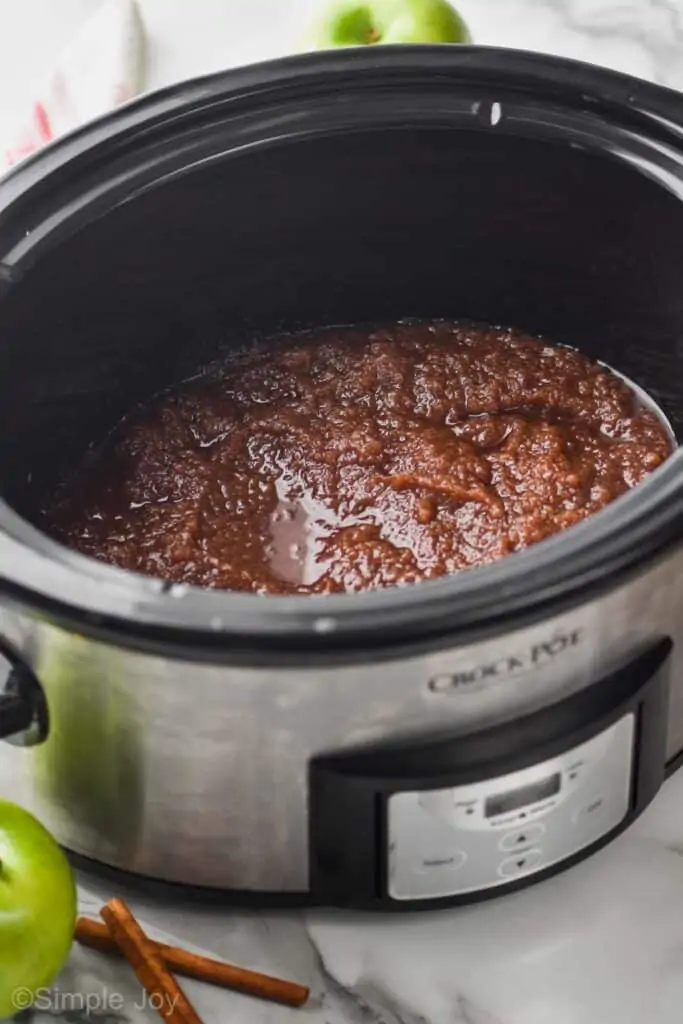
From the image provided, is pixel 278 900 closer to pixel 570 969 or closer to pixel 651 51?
pixel 570 969

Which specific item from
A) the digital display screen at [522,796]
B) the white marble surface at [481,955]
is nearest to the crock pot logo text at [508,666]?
the digital display screen at [522,796]

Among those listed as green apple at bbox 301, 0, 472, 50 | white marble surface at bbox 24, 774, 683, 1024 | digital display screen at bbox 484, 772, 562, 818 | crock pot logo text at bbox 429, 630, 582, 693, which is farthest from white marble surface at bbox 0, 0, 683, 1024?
green apple at bbox 301, 0, 472, 50

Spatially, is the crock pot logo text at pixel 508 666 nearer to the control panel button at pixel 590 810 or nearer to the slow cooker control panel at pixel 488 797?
the slow cooker control panel at pixel 488 797

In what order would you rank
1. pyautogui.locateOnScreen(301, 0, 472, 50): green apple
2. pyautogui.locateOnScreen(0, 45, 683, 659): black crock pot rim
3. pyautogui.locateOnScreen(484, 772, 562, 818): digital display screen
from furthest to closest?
1. pyautogui.locateOnScreen(301, 0, 472, 50): green apple
2. pyautogui.locateOnScreen(484, 772, 562, 818): digital display screen
3. pyautogui.locateOnScreen(0, 45, 683, 659): black crock pot rim

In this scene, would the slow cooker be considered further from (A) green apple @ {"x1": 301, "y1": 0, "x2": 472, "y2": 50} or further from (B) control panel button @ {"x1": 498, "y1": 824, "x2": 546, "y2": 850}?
(A) green apple @ {"x1": 301, "y1": 0, "x2": 472, "y2": 50}

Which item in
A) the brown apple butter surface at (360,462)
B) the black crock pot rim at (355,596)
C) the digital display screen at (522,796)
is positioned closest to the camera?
the black crock pot rim at (355,596)

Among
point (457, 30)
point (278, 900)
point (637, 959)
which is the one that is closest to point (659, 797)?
point (637, 959)

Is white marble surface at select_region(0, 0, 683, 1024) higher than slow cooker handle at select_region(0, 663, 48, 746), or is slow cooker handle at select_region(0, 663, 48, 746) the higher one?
slow cooker handle at select_region(0, 663, 48, 746)

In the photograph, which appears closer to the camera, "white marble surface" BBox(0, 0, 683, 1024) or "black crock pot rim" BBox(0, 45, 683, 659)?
"black crock pot rim" BBox(0, 45, 683, 659)

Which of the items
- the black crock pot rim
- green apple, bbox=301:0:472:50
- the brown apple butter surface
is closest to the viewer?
the black crock pot rim
